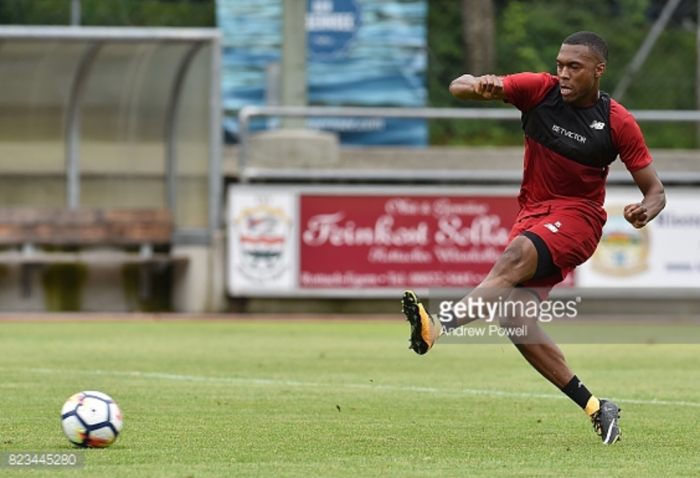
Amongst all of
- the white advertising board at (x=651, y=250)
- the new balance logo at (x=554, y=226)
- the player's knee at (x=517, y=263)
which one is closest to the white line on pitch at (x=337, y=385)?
the new balance logo at (x=554, y=226)

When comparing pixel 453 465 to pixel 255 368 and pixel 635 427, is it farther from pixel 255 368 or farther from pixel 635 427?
pixel 255 368

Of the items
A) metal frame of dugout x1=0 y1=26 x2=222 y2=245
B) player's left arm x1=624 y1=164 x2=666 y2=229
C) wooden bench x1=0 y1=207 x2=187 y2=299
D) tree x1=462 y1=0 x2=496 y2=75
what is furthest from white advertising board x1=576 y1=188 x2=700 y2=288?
player's left arm x1=624 y1=164 x2=666 y2=229

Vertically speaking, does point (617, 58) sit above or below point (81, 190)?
above

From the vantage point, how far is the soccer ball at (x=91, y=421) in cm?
710

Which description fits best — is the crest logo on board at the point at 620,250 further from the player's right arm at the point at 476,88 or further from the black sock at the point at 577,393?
the player's right arm at the point at 476,88

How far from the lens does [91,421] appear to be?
7105 mm

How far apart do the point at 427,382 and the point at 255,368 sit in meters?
1.72

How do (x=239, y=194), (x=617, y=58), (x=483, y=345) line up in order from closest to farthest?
(x=483, y=345)
(x=239, y=194)
(x=617, y=58)

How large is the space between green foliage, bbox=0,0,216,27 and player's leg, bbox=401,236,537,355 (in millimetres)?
16646

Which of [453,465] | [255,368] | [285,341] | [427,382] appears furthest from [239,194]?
[453,465]

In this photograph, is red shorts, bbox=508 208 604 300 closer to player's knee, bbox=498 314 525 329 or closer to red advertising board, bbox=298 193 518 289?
player's knee, bbox=498 314 525 329

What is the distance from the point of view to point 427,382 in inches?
435

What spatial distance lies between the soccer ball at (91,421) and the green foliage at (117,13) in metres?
16.7

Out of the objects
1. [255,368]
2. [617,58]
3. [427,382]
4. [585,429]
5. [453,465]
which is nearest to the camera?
[453,465]
